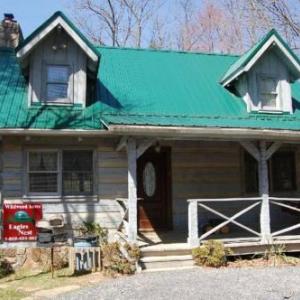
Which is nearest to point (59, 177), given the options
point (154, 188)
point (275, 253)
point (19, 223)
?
point (19, 223)

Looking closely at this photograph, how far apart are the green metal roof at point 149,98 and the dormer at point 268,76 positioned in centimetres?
31

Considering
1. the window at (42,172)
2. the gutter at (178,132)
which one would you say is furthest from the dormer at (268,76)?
the window at (42,172)

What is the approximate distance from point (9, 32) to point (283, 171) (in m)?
9.16

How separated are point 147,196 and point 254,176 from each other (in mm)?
3100

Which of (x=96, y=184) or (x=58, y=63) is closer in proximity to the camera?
(x=96, y=184)

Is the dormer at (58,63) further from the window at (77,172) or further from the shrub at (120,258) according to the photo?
the shrub at (120,258)

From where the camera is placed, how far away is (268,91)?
1297 centimetres

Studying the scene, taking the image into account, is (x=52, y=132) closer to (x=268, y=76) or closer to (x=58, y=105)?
(x=58, y=105)

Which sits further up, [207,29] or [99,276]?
[207,29]

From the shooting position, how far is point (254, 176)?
12.8 metres

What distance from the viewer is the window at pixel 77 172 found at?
11016mm

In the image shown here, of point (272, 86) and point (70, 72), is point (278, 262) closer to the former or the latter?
point (272, 86)

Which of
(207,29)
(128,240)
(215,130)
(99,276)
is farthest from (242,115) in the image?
(207,29)

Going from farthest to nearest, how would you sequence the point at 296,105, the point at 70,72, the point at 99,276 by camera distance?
the point at 296,105
the point at 70,72
the point at 99,276
